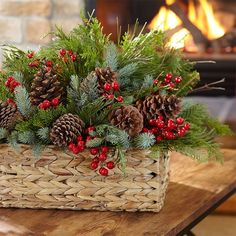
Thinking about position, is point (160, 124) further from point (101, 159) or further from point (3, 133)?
point (3, 133)

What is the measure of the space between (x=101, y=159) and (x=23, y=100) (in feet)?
0.57

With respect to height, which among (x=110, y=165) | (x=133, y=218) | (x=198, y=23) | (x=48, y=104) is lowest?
(x=133, y=218)

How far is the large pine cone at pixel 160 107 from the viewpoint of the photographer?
43.1 inches

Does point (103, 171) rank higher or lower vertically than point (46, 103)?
lower

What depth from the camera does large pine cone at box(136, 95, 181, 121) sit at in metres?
1.10

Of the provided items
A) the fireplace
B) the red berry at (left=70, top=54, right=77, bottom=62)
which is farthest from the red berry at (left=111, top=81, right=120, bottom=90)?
the fireplace

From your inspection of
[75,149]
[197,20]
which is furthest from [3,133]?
[197,20]

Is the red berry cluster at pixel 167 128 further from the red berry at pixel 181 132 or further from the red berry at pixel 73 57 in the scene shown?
the red berry at pixel 73 57

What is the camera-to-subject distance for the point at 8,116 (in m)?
1.09

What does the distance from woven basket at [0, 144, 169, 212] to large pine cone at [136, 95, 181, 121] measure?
73mm

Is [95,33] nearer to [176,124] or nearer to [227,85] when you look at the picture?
[176,124]

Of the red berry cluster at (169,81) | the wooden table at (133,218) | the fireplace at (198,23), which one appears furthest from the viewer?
the fireplace at (198,23)

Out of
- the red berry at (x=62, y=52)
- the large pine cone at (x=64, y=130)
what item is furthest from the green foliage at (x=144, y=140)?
the red berry at (x=62, y=52)

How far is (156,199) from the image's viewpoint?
112 centimetres
